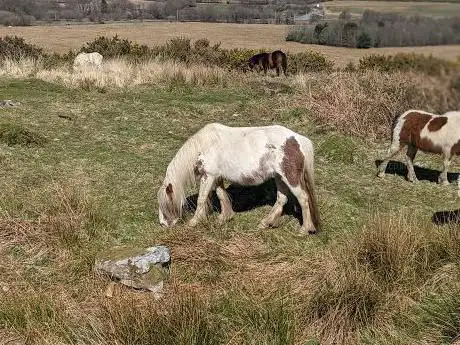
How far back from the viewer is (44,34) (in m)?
47.3

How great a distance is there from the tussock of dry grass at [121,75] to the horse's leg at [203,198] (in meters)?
9.12

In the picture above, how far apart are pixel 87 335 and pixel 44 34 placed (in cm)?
4753

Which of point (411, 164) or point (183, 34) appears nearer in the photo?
point (411, 164)

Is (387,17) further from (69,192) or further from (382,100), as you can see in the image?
(382,100)

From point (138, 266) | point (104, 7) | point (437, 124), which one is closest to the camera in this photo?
point (138, 266)

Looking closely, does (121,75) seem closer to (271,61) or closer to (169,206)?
(271,61)

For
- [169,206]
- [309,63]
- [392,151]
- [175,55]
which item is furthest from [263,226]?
[309,63]

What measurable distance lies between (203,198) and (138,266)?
1829 mm

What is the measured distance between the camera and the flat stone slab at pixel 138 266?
5.36 meters

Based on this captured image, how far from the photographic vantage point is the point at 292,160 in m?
6.64

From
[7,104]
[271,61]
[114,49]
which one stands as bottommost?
[7,104]

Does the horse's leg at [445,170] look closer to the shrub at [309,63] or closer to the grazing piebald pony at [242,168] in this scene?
the grazing piebald pony at [242,168]

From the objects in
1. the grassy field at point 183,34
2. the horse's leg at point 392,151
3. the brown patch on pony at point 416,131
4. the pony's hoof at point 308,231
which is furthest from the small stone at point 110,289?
the grassy field at point 183,34

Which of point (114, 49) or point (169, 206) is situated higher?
point (114, 49)
